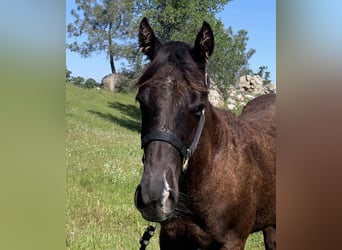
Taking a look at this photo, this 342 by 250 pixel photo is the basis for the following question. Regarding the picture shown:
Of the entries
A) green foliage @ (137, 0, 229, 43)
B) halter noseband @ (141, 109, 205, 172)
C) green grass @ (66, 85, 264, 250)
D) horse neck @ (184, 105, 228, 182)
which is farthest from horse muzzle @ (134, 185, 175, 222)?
green foliage @ (137, 0, 229, 43)

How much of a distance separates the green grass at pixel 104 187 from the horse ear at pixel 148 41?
0.80 m

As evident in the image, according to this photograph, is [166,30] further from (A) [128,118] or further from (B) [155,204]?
(A) [128,118]

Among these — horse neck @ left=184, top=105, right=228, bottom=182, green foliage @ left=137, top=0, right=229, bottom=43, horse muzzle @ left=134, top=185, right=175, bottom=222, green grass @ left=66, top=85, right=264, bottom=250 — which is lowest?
green grass @ left=66, top=85, right=264, bottom=250

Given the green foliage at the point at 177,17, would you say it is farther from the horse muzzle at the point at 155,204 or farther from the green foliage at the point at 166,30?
the horse muzzle at the point at 155,204

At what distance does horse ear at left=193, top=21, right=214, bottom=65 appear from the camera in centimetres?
196

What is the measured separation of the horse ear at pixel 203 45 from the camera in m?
1.96

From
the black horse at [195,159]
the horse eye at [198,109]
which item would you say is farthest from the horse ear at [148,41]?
the horse eye at [198,109]

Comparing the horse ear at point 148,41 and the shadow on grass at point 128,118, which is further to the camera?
the shadow on grass at point 128,118

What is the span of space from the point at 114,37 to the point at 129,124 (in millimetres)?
2904

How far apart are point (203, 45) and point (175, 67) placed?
23 centimetres

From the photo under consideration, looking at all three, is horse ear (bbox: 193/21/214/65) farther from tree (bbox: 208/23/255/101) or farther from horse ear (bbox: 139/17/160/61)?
tree (bbox: 208/23/255/101)
